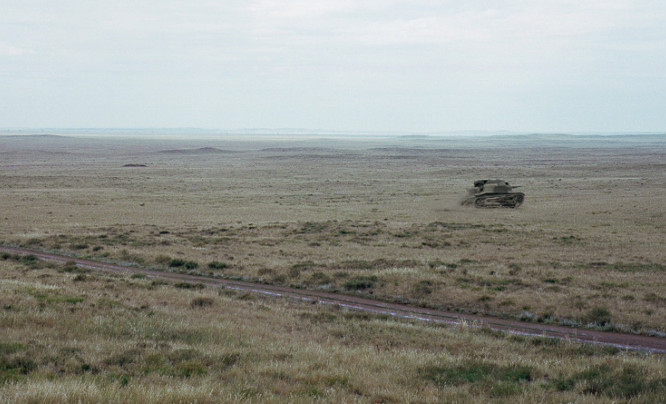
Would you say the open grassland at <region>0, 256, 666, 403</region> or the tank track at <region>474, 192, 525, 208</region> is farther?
the tank track at <region>474, 192, 525, 208</region>

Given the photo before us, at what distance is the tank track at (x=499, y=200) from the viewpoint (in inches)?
1905

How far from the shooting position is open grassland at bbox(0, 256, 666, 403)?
802 centimetres

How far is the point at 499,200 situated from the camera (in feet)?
160

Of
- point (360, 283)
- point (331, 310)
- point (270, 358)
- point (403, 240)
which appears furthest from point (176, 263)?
point (270, 358)

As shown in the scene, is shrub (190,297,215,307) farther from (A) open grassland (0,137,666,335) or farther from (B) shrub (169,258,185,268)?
(B) shrub (169,258,185,268)

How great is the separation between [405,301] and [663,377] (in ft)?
29.0

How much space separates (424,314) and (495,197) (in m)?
35.3

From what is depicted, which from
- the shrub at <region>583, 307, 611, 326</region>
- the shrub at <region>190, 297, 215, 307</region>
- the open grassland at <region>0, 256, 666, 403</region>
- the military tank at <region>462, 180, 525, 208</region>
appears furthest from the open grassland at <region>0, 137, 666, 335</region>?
the shrub at <region>190, 297, 215, 307</region>

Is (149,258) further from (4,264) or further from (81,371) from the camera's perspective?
(81,371)

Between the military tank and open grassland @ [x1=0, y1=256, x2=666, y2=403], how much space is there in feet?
119

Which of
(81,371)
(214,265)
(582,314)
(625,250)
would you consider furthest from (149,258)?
(625,250)

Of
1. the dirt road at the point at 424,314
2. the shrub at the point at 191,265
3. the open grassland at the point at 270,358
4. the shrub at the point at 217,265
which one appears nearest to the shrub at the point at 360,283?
the dirt road at the point at 424,314

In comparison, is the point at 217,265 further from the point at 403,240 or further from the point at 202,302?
the point at 403,240

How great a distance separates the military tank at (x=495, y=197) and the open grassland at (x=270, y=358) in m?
36.2
